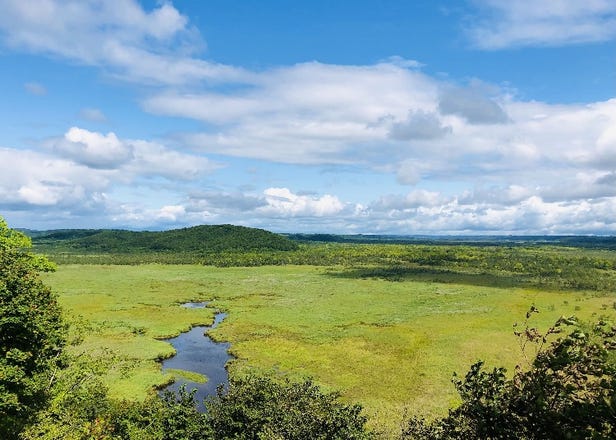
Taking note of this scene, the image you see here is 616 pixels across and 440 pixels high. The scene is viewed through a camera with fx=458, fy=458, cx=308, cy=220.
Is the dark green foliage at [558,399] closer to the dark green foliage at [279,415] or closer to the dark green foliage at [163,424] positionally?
the dark green foliage at [279,415]

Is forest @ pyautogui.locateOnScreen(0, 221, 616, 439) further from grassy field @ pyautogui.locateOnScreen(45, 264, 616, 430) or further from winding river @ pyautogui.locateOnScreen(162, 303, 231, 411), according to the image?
winding river @ pyautogui.locateOnScreen(162, 303, 231, 411)

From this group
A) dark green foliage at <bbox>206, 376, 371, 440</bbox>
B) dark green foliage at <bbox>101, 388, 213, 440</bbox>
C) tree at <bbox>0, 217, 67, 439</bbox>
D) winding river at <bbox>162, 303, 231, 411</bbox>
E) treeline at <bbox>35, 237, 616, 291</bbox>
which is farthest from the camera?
treeline at <bbox>35, 237, 616, 291</bbox>

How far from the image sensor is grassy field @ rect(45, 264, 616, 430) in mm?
47250

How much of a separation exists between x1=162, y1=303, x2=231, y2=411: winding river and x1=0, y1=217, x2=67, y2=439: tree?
15943mm

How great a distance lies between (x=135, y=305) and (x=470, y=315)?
6117 cm

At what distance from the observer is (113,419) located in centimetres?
3034

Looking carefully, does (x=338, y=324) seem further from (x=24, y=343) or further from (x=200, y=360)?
(x=24, y=343)

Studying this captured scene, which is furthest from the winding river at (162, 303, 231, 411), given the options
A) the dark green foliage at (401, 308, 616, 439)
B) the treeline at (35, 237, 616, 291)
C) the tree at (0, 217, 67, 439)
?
the treeline at (35, 237, 616, 291)

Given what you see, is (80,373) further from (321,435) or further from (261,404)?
(321,435)

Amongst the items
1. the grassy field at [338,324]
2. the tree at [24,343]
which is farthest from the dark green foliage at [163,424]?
the grassy field at [338,324]

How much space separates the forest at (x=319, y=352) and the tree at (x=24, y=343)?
0.29ft

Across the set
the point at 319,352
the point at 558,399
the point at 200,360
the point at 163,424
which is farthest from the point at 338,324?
the point at 558,399

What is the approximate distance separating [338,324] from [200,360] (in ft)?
80.3

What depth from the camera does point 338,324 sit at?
2842 inches
